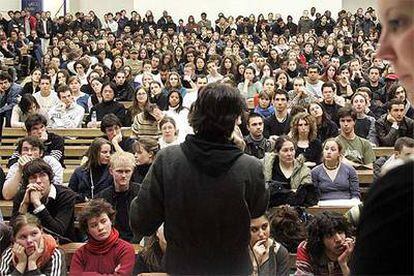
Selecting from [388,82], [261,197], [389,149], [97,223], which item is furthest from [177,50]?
[261,197]

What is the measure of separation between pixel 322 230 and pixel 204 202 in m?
1.87

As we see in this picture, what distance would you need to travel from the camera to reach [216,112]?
213cm

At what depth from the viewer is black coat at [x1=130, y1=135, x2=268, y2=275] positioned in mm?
2074

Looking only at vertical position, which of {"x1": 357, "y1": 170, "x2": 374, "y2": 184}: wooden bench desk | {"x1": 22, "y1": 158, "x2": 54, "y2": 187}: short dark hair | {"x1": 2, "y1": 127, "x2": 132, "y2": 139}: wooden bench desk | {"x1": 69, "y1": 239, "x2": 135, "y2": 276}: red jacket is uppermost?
{"x1": 22, "y1": 158, "x2": 54, "y2": 187}: short dark hair

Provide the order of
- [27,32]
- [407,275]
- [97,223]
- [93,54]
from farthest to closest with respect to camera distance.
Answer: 1. [27,32]
2. [93,54]
3. [97,223]
4. [407,275]

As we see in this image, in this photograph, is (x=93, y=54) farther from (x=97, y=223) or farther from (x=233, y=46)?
(x=97, y=223)

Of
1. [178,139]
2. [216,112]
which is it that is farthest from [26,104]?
[216,112]

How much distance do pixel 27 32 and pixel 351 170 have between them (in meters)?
15.4

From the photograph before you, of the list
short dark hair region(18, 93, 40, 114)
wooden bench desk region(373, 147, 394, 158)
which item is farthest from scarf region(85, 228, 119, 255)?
short dark hair region(18, 93, 40, 114)

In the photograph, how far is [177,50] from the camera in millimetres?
14258

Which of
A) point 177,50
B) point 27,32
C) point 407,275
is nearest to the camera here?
point 407,275

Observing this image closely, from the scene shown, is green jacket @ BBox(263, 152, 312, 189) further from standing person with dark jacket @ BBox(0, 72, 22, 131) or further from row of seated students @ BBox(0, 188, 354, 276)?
standing person with dark jacket @ BBox(0, 72, 22, 131)

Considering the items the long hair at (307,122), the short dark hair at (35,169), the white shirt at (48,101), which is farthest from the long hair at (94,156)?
the white shirt at (48,101)

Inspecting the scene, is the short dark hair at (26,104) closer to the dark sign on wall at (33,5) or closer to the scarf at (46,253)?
the scarf at (46,253)
